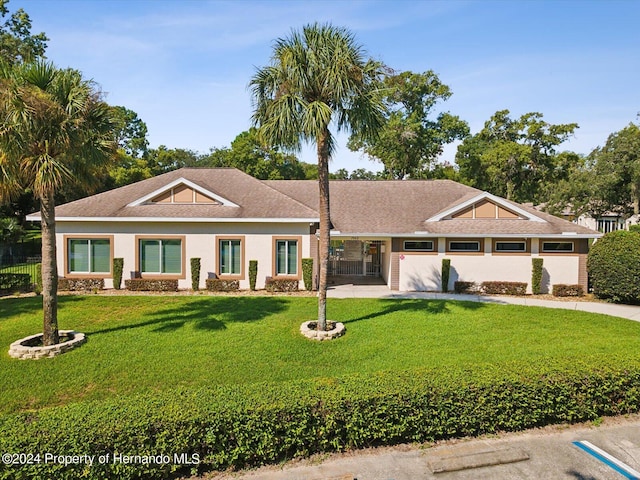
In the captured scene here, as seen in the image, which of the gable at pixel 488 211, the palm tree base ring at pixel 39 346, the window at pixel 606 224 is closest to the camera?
the palm tree base ring at pixel 39 346

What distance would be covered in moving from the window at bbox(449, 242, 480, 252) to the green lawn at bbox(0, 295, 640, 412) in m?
3.57

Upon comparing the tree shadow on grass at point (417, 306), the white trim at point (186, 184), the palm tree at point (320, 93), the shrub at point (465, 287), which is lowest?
the tree shadow on grass at point (417, 306)

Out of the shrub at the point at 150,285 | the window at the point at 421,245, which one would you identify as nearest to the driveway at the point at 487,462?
the window at the point at 421,245

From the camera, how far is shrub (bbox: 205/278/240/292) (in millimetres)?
16453

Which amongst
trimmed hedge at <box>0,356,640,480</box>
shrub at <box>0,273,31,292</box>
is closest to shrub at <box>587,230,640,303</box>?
trimmed hedge at <box>0,356,640,480</box>

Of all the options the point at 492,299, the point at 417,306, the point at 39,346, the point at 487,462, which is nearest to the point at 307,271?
the point at 417,306

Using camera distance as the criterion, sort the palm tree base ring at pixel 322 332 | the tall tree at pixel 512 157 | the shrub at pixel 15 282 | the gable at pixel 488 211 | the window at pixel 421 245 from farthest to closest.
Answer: the tall tree at pixel 512 157 < the gable at pixel 488 211 < the window at pixel 421 245 < the shrub at pixel 15 282 < the palm tree base ring at pixel 322 332

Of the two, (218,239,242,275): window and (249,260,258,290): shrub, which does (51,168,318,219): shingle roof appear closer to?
(218,239,242,275): window

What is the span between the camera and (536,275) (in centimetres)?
1666

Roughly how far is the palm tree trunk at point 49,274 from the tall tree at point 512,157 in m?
36.4

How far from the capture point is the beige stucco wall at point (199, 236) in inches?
664

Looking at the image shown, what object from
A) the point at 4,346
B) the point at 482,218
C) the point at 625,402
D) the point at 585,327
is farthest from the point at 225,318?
the point at 482,218

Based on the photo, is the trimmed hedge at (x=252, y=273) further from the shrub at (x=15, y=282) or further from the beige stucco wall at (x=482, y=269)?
the shrub at (x=15, y=282)

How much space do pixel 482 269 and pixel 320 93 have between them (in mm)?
11853
